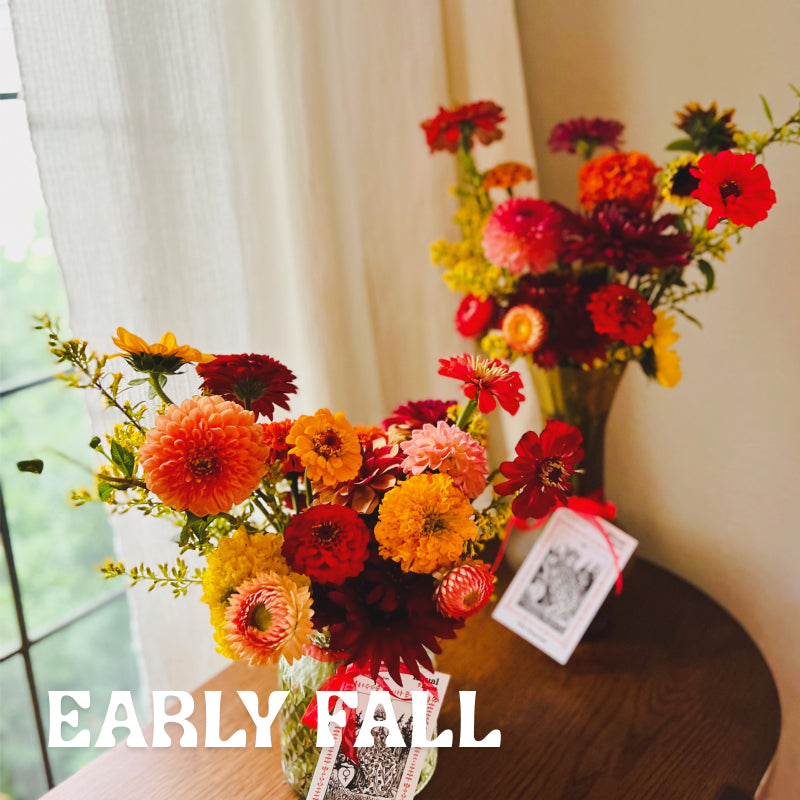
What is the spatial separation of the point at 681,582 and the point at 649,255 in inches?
22.2

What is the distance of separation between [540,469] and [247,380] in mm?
243

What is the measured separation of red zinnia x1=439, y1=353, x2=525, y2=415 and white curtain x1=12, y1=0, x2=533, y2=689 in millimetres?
456

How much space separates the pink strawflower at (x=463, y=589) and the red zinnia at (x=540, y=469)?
6 centimetres

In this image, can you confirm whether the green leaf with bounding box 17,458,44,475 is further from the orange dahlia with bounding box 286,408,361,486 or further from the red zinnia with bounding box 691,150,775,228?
the red zinnia with bounding box 691,150,775,228

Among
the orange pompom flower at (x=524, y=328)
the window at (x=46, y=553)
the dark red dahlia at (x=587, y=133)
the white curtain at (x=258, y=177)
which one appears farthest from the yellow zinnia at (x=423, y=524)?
the window at (x=46, y=553)

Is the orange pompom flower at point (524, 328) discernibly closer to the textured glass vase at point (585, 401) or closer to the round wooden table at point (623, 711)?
the textured glass vase at point (585, 401)

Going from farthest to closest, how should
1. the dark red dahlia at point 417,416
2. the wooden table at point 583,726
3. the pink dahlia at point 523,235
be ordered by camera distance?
the pink dahlia at point 523,235 < the wooden table at point 583,726 < the dark red dahlia at point 417,416

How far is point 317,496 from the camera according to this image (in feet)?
2.10

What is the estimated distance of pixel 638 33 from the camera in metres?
1.06

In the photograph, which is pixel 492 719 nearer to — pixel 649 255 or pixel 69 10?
pixel 649 255

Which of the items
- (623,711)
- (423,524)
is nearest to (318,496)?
(423,524)

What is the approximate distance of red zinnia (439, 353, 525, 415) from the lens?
594 mm

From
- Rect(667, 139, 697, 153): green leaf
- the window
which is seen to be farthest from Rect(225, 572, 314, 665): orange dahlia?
the window

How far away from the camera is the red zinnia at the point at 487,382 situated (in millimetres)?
594
